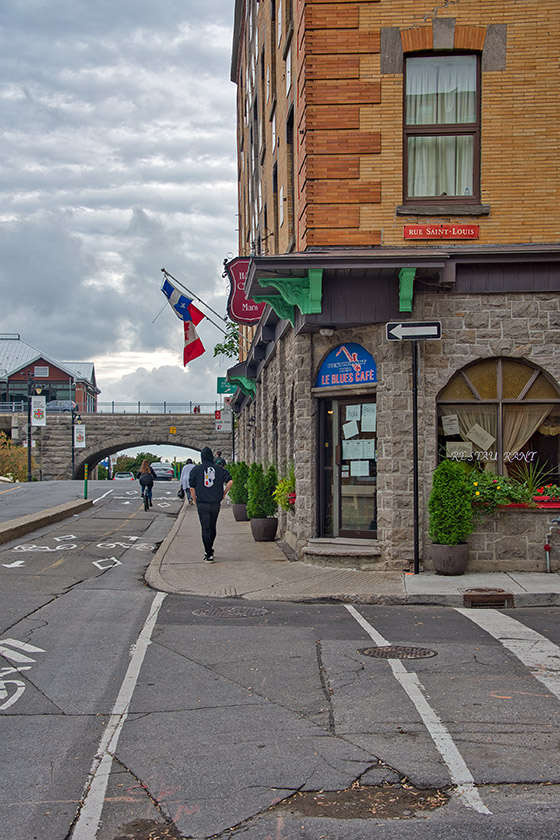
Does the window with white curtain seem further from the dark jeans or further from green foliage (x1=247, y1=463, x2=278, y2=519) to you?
green foliage (x1=247, y1=463, x2=278, y2=519)

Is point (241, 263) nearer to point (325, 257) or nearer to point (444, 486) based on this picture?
Answer: point (325, 257)

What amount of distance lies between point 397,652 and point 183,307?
17283 mm

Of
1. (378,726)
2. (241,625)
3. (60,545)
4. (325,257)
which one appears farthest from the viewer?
(60,545)

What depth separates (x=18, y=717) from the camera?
620cm

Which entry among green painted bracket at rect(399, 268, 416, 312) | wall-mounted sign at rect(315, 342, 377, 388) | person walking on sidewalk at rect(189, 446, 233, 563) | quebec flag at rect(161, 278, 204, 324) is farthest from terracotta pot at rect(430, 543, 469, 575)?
quebec flag at rect(161, 278, 204, 324)

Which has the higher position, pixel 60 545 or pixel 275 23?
pixel 275 23

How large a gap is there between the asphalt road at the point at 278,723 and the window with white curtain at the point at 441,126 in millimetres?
7062

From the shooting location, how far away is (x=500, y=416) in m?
13.8

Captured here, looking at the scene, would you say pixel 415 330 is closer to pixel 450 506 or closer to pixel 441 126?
pixel 450 506

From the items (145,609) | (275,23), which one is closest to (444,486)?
(145,609)

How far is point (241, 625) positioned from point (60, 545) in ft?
33.2

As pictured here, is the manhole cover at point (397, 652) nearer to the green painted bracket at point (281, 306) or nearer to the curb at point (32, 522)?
the green painted bracket at point (281, 306)

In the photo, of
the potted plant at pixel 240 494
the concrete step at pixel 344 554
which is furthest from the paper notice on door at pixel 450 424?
the potted plant at pixel 240 494

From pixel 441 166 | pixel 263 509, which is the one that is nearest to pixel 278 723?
pixel 441 166
